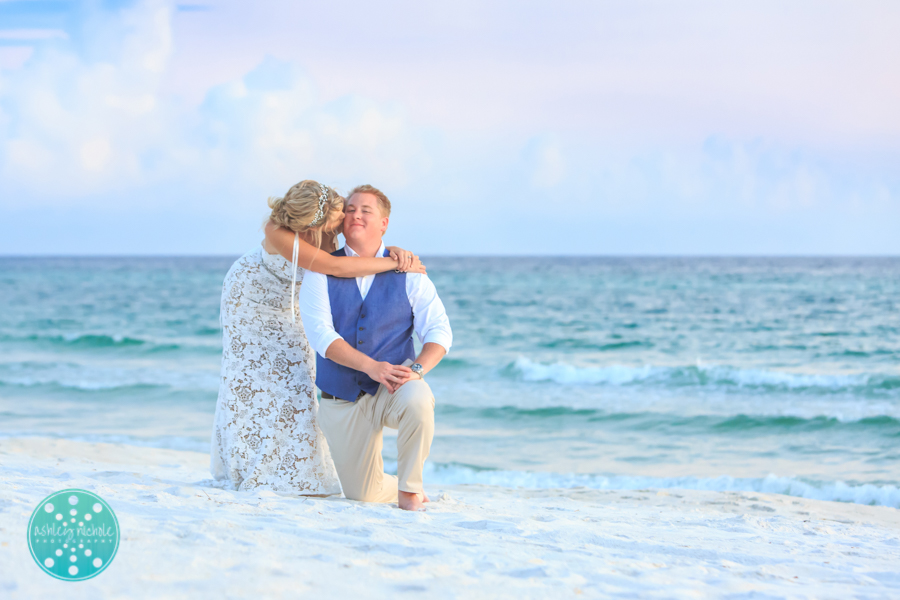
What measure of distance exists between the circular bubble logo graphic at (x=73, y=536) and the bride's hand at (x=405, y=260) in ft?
5.51

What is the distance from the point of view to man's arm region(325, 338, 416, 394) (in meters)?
3.32

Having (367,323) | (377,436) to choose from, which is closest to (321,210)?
(367,323)

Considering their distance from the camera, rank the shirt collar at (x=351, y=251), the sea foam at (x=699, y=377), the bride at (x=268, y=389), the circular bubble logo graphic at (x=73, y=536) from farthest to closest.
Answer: the sea foam at (x=699, y=377), the bride at (x=268, y=389), the shirt collar at (x=351, y=251), the circular bubble logo graphic at (x=73, y=536)

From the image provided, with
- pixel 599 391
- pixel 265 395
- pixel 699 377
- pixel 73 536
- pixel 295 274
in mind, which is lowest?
pixel 599 391

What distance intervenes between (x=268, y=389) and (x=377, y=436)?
0.68m

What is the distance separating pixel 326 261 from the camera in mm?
3463

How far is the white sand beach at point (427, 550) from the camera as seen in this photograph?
2.19m

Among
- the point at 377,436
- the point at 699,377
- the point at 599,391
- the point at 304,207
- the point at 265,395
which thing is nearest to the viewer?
the point at 304,207

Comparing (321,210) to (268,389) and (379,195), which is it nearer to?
(379,195)

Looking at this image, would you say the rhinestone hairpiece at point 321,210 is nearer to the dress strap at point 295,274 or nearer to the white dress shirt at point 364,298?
the dress strap at point 295,274

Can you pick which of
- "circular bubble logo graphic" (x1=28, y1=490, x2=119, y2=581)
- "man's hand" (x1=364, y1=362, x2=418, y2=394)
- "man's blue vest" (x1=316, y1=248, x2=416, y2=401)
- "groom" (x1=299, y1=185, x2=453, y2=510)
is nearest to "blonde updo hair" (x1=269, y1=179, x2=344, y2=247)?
"groom" (x1=299, y1=185, x2=453, y2=510)

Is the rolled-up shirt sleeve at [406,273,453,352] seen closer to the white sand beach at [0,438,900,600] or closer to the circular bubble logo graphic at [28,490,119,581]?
the white sand beach at [0,438,900,600]

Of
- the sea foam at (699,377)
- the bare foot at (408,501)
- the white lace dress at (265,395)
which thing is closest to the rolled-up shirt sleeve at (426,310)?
the white lace dress at (265,395)

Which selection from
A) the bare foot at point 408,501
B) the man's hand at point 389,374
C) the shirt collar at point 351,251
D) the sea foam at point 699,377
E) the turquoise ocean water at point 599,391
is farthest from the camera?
the sea foam at point 699,377
